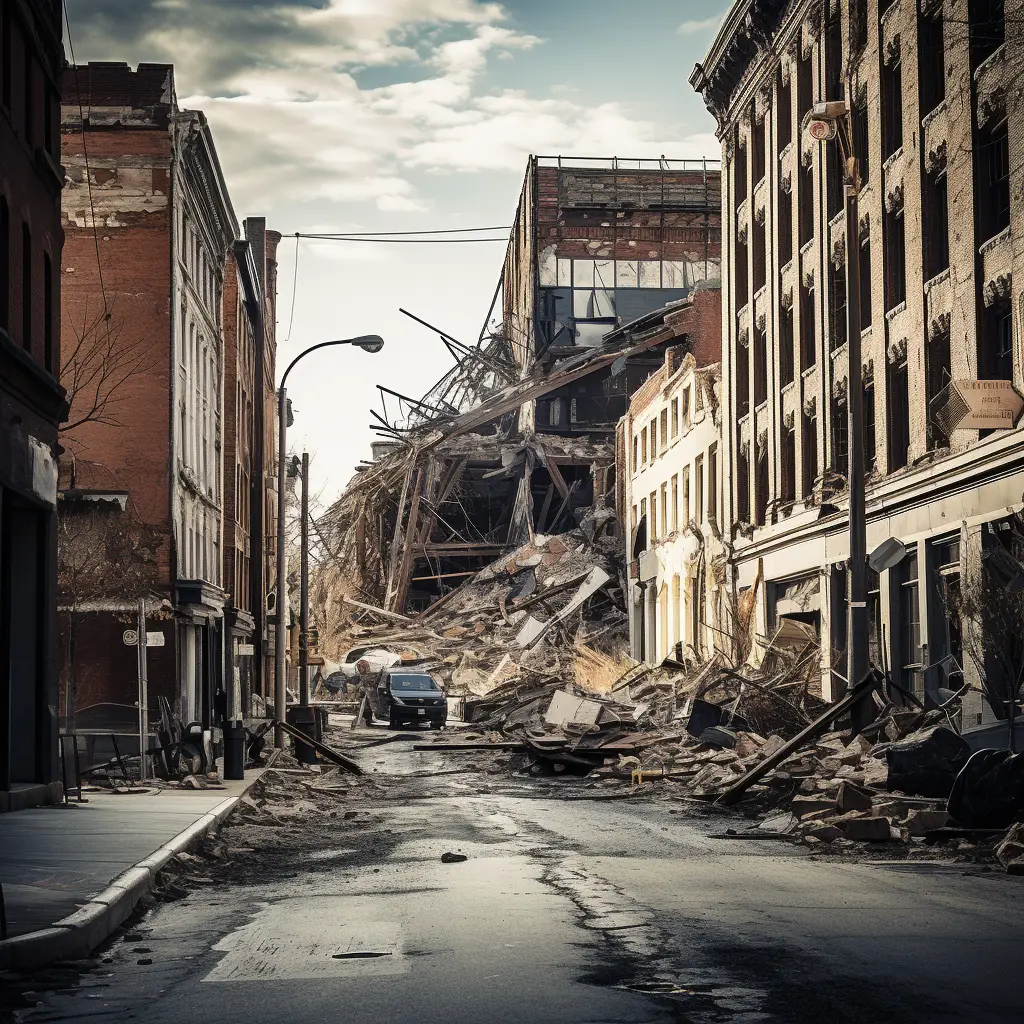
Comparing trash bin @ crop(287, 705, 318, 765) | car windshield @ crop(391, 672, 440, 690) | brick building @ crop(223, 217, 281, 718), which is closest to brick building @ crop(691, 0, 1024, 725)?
car windshield @ crop(391, 672, 440, 690)

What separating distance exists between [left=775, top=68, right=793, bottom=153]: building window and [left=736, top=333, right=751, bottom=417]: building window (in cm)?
586

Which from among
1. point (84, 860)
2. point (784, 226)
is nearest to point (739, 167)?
point (784, 226)

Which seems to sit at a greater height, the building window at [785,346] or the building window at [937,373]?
the building window at [785,346]

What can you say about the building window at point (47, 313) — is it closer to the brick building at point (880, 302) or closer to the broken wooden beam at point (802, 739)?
the broken wooden beam at point (802, 739)

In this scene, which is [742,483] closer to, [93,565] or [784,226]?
[784,226]

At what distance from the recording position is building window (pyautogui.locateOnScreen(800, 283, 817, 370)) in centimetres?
3509

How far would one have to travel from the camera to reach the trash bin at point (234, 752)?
23406mm

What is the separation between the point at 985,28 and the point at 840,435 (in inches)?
397

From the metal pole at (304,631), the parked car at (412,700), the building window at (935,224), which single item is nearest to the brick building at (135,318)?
the metal pole at (304,631)

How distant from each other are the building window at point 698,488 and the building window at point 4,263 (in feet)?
98.1

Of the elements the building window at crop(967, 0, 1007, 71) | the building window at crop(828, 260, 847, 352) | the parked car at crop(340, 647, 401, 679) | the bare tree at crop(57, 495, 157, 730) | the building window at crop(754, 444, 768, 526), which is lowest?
the parked car at crop(340, 647, 401, 679)

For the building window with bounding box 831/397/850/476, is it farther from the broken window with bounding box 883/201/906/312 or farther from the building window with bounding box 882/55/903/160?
the building window with bounding box 882/55/903/160

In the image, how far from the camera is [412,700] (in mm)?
44688

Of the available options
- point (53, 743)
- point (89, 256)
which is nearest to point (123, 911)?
point (53, 743)
